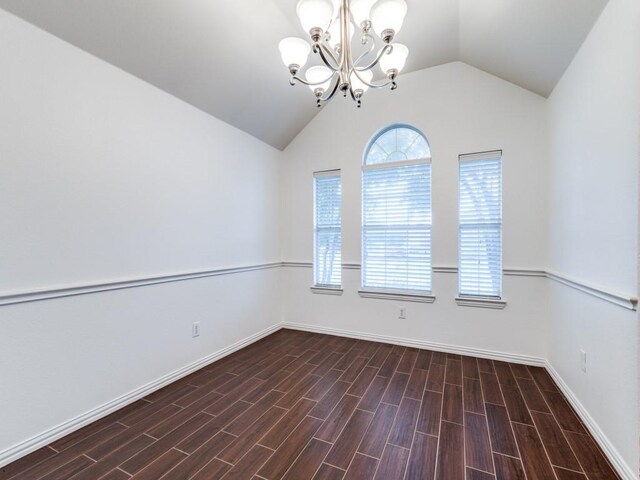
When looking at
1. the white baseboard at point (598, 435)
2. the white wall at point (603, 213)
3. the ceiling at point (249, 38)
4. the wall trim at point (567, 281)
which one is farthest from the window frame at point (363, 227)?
the white baseboard at point (598, 435)

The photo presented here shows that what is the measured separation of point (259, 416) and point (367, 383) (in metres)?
0.94

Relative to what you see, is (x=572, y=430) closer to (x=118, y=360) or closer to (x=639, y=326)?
(x=639, y=326)

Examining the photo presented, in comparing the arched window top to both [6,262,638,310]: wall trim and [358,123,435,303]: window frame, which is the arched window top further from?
[6,262,638,310]: wall trim

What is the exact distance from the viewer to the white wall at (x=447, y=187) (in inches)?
110

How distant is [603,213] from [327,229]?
2.62 m

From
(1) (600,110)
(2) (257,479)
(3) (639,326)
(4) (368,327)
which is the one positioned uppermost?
(1) (600,110)

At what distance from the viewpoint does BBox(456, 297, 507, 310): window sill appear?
289 centimetres

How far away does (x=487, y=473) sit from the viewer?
152cm

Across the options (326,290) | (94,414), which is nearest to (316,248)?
(326,290)

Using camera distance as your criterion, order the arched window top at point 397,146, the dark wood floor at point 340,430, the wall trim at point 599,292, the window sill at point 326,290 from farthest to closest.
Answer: the window sill at point 326,290 → the arched window top at point 397,146 → the dark wood floor at point 340,430 → the wall trim at point 599,292

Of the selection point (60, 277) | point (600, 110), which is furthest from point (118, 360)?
point (600, 110)

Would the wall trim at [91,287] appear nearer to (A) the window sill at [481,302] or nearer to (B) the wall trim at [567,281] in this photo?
(B) the wall trim at [567,281]

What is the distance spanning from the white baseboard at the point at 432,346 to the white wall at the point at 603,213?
0.38 metres

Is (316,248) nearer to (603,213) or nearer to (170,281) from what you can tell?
(170,281)
